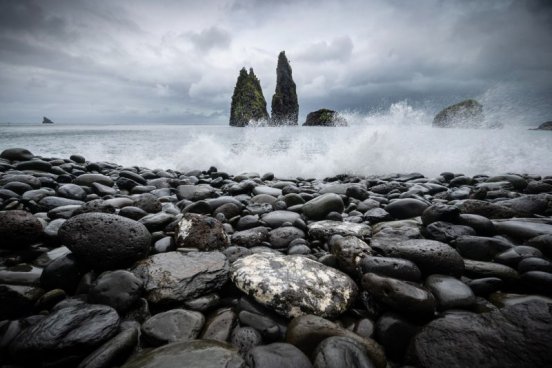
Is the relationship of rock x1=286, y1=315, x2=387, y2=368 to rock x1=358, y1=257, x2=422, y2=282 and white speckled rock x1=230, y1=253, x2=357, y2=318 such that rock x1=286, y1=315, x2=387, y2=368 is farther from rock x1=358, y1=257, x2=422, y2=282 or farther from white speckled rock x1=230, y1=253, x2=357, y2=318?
rock x1=358, y1=257, x2=422, y2=282

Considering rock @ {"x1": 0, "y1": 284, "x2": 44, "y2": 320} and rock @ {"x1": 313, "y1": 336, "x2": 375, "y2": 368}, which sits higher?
rock @ {"x1": 313, "y1": 336, "x2": 375, "y2": 368}

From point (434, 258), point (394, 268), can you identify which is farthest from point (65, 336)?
point (434, 258)

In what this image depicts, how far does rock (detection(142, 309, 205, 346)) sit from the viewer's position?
5.58 ft

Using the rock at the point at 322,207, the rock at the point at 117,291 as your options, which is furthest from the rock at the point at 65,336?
the rock at the point at 322,207

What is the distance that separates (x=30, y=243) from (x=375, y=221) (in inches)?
169

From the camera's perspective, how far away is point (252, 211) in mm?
4020

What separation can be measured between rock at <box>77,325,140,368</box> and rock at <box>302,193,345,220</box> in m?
2.77

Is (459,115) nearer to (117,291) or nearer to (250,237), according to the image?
(250,237)

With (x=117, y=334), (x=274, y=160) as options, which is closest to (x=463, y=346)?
(x=117, y=334)

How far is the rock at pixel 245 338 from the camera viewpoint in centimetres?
166

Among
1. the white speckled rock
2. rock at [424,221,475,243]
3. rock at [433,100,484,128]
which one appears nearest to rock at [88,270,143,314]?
the white speckled rock

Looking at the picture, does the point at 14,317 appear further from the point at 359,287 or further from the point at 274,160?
the point at 274,160

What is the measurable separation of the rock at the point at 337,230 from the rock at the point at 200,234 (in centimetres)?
109

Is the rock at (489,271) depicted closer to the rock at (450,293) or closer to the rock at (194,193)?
the rock at (450,293)
